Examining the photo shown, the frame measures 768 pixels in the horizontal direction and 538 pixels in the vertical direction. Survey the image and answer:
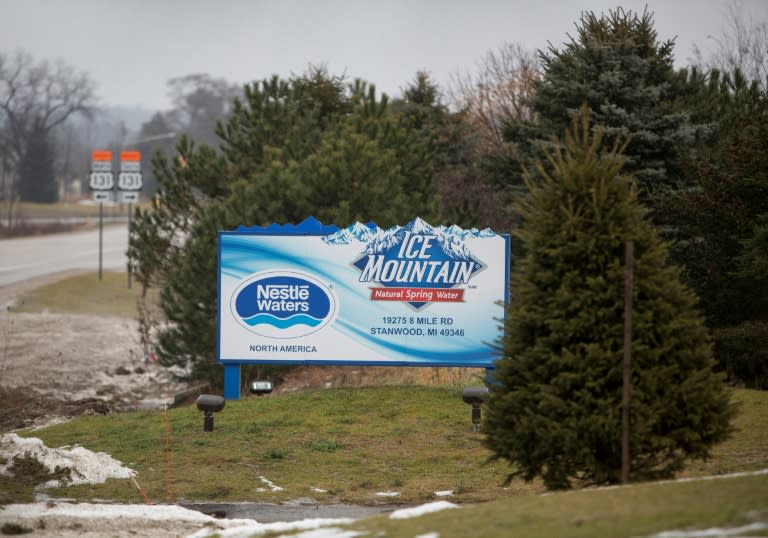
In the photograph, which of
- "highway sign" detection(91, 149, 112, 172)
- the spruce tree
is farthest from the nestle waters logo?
"highway sign" detection(91, 149, 112, 172)

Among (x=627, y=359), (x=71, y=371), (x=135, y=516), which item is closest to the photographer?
(x=627, y=359)

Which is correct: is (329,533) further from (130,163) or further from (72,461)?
(130,163)

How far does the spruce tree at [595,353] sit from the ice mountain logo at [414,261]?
9.05 metres

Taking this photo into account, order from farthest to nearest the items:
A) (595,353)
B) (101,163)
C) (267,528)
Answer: (101,163) → (595,353) → (267,528)

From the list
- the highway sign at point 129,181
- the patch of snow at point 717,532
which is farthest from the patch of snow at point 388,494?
the highway sign at point 129,181

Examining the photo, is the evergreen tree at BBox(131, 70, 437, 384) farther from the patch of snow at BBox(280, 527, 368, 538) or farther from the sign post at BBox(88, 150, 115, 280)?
the sign post at BBox(88, 150, 115, 280)

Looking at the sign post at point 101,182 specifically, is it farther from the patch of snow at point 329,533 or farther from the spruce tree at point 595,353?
the patch of snow at point 329,533

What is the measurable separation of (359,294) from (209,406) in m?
4.22

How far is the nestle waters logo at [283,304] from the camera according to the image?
70.8 ft

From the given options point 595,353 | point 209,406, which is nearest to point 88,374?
point 209,406

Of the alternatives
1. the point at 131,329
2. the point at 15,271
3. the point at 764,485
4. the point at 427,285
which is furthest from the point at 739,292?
the point at 15,271

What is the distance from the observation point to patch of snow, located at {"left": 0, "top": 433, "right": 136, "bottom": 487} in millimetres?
15859

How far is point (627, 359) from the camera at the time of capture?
11.6 metres

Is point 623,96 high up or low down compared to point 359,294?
up
